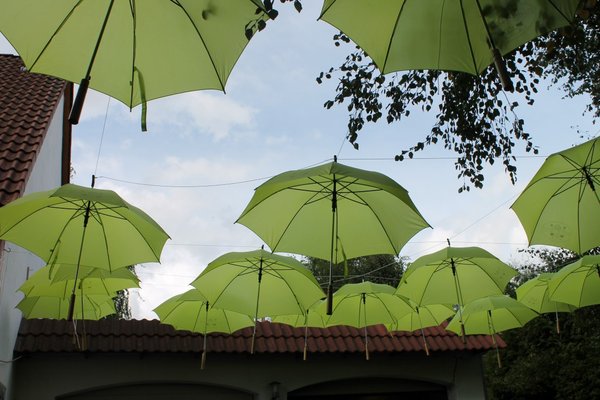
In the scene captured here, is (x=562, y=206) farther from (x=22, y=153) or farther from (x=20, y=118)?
(x=20, y=118)

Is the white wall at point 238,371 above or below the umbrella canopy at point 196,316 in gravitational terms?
below

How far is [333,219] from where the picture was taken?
5805 mm

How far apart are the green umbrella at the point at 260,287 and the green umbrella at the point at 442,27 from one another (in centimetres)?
472

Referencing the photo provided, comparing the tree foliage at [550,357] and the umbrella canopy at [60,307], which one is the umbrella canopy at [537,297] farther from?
the umbrella canopy at [60,307]

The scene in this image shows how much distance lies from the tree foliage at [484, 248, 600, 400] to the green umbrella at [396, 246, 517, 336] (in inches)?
218

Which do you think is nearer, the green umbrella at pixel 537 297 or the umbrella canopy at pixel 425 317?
the green umbrella at pixel 537 297

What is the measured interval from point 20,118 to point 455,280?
266 inches

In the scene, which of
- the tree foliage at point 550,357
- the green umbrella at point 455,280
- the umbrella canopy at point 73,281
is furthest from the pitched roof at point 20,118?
the tree foliage at point 550,357

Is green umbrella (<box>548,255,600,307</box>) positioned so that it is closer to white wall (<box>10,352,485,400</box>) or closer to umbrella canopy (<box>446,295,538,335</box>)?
umbrella canopy (<box>446,295,538,335</box>)

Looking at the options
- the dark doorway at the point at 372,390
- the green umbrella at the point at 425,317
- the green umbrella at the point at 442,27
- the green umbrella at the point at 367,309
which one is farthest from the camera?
the dark doorway at the point at 372,390

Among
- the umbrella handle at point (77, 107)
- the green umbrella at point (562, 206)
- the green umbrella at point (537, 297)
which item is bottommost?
the umbrella handle at point (77, 107)

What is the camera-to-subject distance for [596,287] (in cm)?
780

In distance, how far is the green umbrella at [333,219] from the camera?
5910mm

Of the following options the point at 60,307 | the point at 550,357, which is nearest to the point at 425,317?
the point at 60,307
